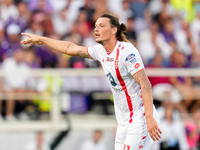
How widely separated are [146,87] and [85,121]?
619 centimetres

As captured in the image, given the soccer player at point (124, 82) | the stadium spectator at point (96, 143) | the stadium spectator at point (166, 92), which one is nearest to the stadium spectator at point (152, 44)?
the stadium spectator at point (166, 92)

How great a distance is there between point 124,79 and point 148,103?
20.8 inches

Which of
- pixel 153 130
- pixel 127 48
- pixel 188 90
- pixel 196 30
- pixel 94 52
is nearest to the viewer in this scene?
pixel 153 130

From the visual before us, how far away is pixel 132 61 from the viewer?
541 cm

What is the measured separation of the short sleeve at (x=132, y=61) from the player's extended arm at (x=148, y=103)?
0.06 metres

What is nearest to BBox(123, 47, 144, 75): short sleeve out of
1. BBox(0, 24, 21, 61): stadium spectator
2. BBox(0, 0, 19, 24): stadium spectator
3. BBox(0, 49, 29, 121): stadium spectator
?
BBox(0, 49, 29, 121): stadium spectator

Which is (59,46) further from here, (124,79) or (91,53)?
(124,79)

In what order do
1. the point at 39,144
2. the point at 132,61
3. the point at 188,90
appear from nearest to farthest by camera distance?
1. the point at 132,61
2. the point at 39,144
3. the point at 188,90

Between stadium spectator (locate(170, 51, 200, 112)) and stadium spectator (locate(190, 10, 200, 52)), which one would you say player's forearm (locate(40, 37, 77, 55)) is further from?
stadium spectator (locate(190, 10, 200, 52))

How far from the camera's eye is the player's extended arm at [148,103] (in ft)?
16.5

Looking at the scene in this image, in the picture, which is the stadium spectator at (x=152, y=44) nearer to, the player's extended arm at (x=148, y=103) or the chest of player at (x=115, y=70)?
the chest of player at (x=115, y=70)

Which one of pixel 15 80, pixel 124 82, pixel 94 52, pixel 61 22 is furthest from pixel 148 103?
pixel 61 22

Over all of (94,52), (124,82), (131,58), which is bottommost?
(124,82)

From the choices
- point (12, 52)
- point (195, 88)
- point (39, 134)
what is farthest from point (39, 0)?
point (195, 88)
